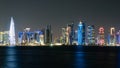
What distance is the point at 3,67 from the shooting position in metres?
64.0

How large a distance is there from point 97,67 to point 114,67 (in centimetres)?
290

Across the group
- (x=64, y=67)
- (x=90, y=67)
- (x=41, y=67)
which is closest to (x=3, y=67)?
(x=41, y=67)

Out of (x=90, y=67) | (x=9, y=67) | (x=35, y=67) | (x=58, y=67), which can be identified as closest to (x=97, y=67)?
(x=90, y=67)

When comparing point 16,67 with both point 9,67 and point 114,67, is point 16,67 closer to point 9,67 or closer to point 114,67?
point 9,67

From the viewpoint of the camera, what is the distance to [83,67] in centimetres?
6638

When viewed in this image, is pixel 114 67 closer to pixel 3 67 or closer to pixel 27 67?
pixel 27 67

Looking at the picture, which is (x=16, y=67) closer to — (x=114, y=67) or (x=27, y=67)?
(x=27, y=67)

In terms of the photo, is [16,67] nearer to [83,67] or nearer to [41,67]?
[41,67]

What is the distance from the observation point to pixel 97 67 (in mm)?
64562

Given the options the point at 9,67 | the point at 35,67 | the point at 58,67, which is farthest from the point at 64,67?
the point at 9,67

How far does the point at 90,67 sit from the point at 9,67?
46.5ft

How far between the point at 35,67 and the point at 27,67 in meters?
1.38

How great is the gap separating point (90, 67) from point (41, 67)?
345 inches

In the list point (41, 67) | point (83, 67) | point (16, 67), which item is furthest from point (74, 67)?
point (16, 67)
